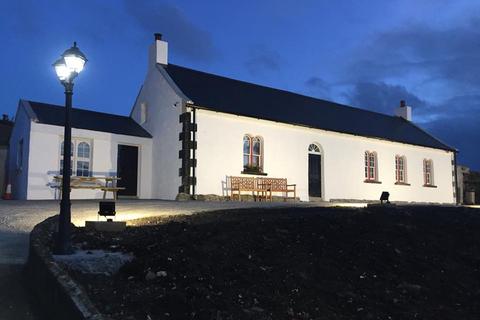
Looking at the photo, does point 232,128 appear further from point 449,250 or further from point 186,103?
point 449,250

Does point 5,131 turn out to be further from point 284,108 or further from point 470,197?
point 470,197

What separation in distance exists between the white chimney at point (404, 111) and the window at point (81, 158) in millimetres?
21590

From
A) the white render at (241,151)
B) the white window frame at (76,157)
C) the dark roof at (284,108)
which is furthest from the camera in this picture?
the dark roof at (284,108)

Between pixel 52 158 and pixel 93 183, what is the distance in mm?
1771

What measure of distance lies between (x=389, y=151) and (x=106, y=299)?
23.0m

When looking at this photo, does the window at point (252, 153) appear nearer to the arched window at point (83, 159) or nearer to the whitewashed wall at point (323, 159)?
the whitewashed wall at point (323, 159)

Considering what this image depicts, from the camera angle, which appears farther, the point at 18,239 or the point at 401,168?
the point at 401,168

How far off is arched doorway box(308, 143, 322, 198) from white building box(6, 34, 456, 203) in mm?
46

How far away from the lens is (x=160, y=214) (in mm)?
11891

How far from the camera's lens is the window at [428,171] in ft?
92.9

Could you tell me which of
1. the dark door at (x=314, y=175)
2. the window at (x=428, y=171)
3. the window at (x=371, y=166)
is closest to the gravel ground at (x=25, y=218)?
the dark door at (x=314, y=175)

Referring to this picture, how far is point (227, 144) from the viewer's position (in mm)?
20078

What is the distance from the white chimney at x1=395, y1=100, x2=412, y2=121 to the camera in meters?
33.0

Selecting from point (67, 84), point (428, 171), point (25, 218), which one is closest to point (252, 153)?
point (25, 218)
